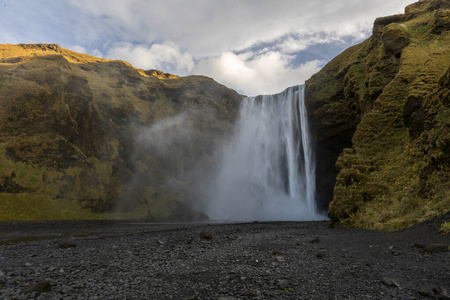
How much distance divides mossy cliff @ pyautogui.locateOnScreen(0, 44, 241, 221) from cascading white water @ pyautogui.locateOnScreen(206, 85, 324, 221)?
9451mm

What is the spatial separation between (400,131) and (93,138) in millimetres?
58204

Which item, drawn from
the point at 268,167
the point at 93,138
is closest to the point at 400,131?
the point at 268,167

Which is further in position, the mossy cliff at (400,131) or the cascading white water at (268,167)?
the cascading white water at (268,167)

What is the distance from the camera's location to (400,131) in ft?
75.5

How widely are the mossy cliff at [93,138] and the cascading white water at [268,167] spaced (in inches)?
372

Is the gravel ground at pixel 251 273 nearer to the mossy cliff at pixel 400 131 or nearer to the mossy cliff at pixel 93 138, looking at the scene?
the mossy cliff at pixel 400 131

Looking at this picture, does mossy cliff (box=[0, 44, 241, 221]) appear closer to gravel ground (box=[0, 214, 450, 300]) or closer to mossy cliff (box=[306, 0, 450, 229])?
gravel ground (box=[0, 214, 450, 300])

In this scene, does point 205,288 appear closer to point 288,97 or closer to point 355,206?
point 355,206

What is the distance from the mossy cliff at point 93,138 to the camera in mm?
44375

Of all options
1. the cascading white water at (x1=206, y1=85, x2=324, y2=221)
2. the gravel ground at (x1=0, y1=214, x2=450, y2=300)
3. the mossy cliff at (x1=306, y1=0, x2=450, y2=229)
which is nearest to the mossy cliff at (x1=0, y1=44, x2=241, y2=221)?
the cascading white water at (x1=206, y1=85, x2=324, y2=221)

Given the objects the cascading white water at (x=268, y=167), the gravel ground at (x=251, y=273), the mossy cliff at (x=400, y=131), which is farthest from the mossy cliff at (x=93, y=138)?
the mossy cliff at (x=400, y=131)

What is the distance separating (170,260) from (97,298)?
183 inches

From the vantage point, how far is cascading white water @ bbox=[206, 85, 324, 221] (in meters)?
50.8

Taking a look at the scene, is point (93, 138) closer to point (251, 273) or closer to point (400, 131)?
point (400, 131)
